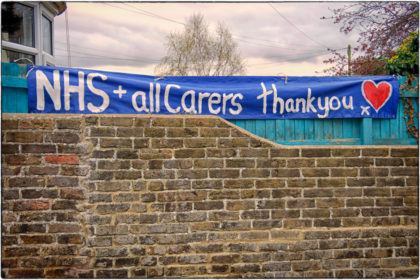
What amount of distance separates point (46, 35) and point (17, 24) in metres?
0.84

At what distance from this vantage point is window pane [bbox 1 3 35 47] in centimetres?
523

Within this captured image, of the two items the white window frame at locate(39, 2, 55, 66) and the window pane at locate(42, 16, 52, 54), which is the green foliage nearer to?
the white window frame at locate(39, 2, 55, 66)

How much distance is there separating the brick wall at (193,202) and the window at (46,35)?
353 centimetres

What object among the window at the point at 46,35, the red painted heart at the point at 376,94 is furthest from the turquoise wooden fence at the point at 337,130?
the window at the point at 46,35

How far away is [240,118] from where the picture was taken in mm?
4316

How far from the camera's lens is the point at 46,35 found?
6203 mm

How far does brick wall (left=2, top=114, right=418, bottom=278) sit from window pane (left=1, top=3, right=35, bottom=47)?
2861 mm

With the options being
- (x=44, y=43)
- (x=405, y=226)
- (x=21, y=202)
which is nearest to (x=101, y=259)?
(x=21, y=202)

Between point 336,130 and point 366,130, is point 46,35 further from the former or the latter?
point 366,130

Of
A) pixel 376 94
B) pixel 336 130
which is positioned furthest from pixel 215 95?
pixel 376 94

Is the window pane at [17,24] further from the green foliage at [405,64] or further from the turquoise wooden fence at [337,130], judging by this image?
the green foliage at [405,64]

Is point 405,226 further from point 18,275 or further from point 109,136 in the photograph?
point 18,275

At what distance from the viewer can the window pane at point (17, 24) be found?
206 inches

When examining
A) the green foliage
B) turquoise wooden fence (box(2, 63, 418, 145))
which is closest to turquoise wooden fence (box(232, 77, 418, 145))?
turquoise wooden fence (box(2, 63, 418, 145))
